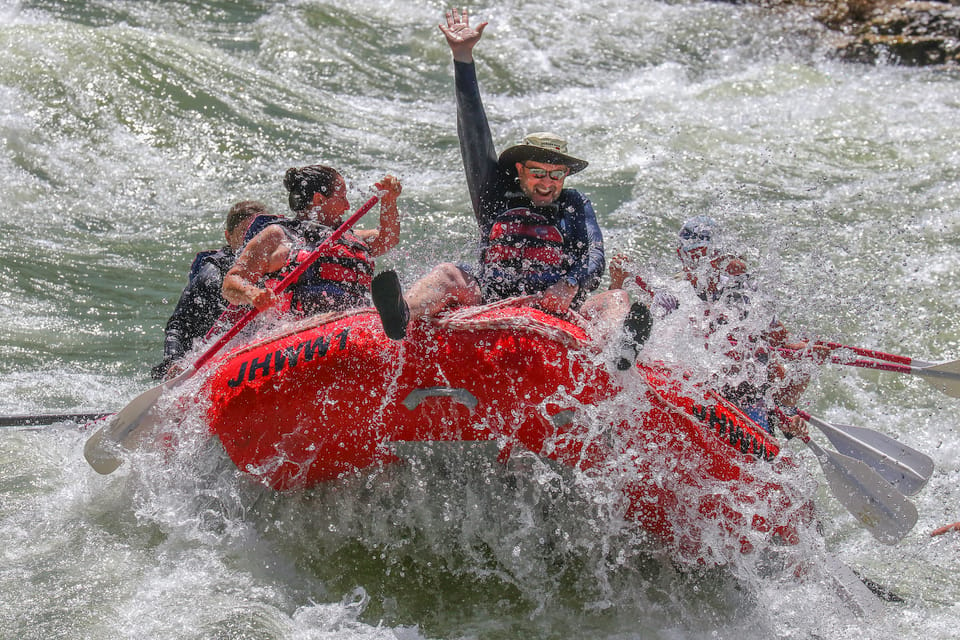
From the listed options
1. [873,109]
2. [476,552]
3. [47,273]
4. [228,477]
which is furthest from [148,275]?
[873,109]

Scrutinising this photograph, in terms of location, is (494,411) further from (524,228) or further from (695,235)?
(695,235)

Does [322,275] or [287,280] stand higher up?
[287,280]

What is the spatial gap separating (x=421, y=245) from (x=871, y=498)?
12.3ft

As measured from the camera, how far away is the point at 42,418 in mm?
4082

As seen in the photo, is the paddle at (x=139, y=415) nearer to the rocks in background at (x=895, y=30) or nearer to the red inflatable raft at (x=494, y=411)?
the red inflatable raft at (x=494, y=411)

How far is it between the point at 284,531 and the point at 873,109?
8256 mm

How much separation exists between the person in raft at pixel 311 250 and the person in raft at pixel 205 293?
0.48 m

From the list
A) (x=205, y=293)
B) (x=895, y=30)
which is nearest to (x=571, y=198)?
(x=205, y=293)

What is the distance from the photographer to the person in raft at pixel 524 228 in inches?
138

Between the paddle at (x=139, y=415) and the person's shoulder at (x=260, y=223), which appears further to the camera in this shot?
the person's shoulder at (x=260, y=223)

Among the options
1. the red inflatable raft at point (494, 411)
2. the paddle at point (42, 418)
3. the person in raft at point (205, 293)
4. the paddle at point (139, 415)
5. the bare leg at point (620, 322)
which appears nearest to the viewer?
the bare leg at point (620, 322)

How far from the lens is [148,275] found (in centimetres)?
646

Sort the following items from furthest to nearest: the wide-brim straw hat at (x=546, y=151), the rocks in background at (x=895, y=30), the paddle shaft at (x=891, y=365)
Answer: the rocks in background at (x=895, y=30) < the paddle shaft at (x=891, y=365) < the wide-brim straw hat at (x=546, y=151)

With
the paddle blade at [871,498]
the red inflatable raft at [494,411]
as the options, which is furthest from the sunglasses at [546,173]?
the paddle blade at [871,498]
